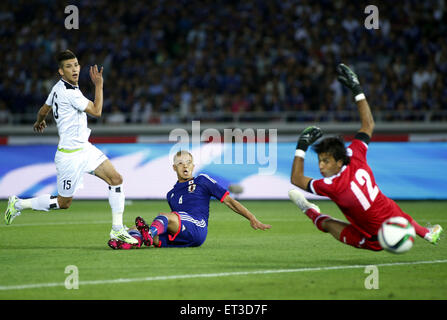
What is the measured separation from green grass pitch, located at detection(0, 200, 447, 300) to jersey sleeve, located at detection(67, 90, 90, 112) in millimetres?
1771

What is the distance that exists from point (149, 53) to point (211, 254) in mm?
17019

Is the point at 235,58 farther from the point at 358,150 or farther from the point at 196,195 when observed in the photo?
the point at 358,150

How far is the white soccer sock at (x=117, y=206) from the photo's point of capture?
8.79m

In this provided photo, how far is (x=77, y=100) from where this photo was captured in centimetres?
891

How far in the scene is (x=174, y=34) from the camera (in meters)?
25.0

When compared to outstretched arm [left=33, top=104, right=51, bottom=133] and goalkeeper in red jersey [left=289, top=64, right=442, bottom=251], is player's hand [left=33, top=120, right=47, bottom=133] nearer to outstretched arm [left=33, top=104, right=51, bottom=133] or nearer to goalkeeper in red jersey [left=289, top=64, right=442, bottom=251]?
outstretched arm [left=33, top=104, right=51, bottom=133]

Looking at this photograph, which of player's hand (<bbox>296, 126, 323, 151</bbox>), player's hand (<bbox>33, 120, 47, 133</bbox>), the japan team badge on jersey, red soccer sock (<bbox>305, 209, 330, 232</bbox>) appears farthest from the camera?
player's hand (<bbox>33, 120, 47, 133</bbox>)

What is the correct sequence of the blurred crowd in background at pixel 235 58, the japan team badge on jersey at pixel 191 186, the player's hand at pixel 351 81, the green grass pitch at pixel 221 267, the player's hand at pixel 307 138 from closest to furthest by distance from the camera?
Result: the green grass pitch at pixel 221 267 → the player's hand at pixel 307 138 → the player's hand at pixel 351 81 → the japan team badge on jersey at pixel 191 186 → the blurred crowd in background at pixel 235 58

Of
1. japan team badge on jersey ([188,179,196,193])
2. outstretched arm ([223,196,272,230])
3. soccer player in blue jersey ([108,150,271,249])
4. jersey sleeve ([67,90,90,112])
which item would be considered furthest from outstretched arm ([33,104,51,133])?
outstretched arm ([223,196,272,230])

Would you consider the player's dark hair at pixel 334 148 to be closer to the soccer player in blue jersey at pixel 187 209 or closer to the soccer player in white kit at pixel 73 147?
the soccer player in blue jersey at pixel 187 209

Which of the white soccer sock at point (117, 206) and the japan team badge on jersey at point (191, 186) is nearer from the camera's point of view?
the japan team badge on jersey at point (191, 186)

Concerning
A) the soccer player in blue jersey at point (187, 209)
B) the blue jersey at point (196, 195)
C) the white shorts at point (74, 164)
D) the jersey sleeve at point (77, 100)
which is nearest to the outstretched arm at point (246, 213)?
the soccer player in blue jersey at point (187, 209)

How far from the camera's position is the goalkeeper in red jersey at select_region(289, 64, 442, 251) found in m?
7.00

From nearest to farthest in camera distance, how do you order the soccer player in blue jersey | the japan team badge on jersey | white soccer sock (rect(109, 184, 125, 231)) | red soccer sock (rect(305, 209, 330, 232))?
red soccer sock (rect(305, 209, 330, 232)) → the soccer player in blue jersey → the japan team badge on jersey → white soccer sock (rect(109, 184, 125, 231))
